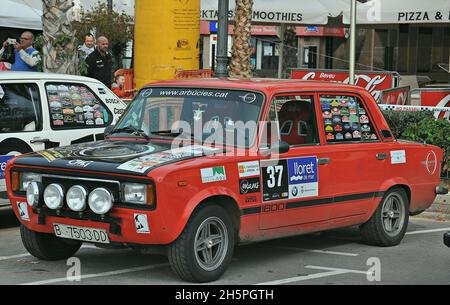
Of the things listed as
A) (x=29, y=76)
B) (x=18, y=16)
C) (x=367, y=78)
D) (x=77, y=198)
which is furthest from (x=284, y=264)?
(x=18, y=16)

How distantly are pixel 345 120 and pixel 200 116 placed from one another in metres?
1.68

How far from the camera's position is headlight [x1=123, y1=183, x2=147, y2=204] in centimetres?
666

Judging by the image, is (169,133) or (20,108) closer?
(169,133)

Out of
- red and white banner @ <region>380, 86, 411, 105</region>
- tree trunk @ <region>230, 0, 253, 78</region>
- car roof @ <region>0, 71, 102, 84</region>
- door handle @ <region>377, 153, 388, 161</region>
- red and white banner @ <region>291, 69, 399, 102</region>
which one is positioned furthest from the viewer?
red and white banner @ <region>291, 69, 399, 102</region>

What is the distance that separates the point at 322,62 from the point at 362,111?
1203 inches

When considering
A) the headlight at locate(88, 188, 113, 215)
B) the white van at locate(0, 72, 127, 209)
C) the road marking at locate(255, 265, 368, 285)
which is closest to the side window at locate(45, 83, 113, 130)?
the white van at locate(0, 72, 127, 209)

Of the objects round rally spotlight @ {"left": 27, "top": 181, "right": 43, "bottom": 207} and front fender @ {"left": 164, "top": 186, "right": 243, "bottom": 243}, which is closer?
front fender @ {"left": 164, "top": 186, "right": 243, "bottom": 243}

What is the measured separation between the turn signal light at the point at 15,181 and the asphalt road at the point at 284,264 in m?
0.73

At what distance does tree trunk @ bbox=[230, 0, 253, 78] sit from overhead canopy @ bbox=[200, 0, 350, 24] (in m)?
1.94

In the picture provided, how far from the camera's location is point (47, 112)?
31.9 ft

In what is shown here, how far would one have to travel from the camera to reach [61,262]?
7863mm

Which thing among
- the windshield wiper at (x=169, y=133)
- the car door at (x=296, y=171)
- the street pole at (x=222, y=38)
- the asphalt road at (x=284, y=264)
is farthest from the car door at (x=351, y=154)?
the street pole at (x=222, y=38)

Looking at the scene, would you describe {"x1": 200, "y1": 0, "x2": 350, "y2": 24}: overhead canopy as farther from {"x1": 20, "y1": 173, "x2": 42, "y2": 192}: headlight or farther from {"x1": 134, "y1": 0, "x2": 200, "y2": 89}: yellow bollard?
{"x1": 20, "y1": 173, "x2": 42, "y2": 192}: headlight

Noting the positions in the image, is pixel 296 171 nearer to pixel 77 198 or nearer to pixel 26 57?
pixel 77 198
